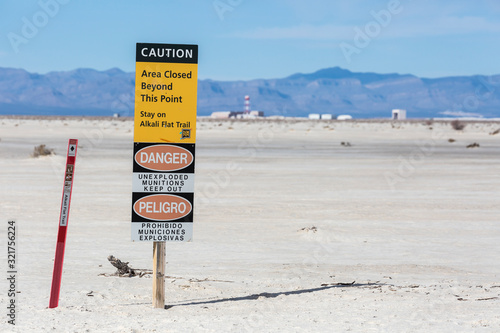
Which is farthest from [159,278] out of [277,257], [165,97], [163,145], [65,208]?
[277,257]

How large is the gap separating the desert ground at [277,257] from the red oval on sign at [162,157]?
4.79 ft

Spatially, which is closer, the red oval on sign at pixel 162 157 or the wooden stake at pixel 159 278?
the red oval on sign at pixel 162 157

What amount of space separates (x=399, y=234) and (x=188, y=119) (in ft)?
22.5

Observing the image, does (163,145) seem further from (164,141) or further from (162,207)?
(162,207)

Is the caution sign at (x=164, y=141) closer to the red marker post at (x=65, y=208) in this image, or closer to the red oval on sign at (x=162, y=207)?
the red oval on sign at (x=162, y=207)

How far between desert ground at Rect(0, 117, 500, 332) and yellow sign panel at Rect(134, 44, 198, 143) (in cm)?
179

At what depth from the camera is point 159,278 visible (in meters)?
7.84

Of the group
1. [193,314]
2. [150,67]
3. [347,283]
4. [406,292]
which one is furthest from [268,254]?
[150,67]

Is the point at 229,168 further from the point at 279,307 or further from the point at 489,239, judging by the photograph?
the point at 279,307

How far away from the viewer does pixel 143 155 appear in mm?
7715

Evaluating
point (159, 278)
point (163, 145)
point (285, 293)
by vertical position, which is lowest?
point (285, 293)

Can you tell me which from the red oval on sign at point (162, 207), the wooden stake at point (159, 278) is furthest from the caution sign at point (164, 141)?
the wooden stake at point (159, 278)

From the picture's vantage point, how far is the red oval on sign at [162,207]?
7.83 metres

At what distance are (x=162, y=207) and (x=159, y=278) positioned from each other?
28.2 inches
